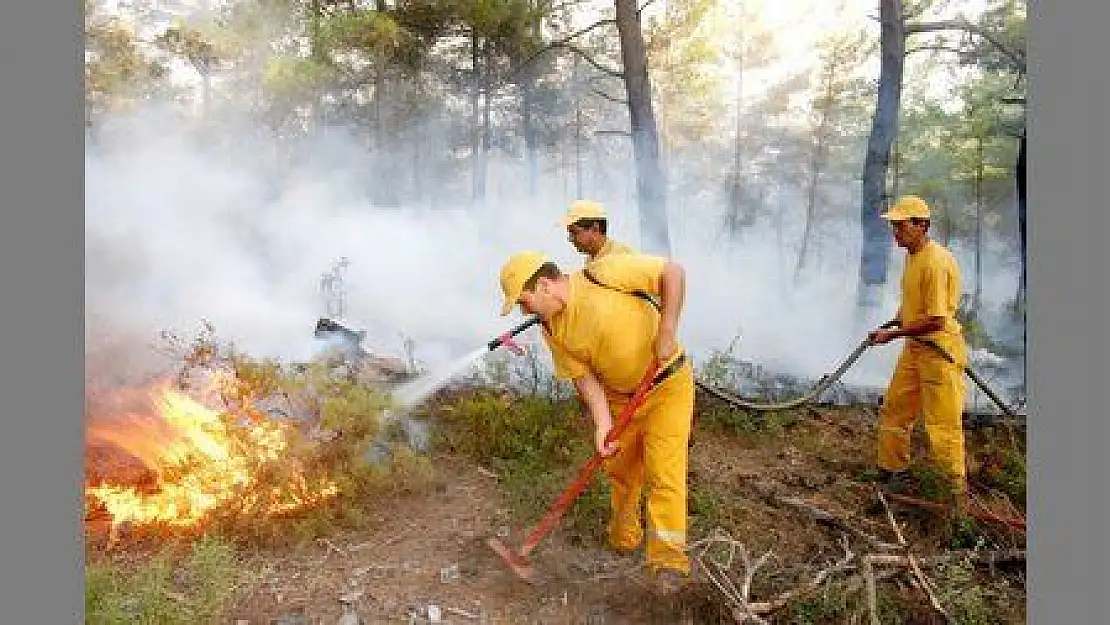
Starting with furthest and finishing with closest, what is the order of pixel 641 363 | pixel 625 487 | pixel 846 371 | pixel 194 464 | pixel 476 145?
pixel 846 371, pixel 476 145, pixel 194 464, pixel 625 487, pixel 641 363

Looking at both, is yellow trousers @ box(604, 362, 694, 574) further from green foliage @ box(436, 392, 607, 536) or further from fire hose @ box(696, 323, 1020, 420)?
fire hose @ box(696, 323, 1020, 420)

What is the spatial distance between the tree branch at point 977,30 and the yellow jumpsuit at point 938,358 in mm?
1311

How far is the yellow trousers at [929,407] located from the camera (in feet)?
17.2

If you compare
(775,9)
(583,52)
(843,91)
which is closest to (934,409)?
(843,91)

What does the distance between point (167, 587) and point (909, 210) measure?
15.0 feet

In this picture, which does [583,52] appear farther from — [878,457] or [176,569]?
[176,569]

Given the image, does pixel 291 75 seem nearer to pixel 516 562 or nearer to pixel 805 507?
pixel 516 562

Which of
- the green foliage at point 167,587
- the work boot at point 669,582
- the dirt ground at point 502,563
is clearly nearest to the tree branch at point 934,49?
the dirt ground at point 502,563

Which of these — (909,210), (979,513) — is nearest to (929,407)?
(979,513)

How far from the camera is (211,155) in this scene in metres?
5.19

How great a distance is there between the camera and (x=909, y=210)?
5.23m

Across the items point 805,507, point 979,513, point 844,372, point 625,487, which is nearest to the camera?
point 625,487

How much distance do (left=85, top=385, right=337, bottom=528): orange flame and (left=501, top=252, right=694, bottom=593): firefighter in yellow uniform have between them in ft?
5.54

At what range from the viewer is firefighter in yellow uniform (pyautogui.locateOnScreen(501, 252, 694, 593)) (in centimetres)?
402
